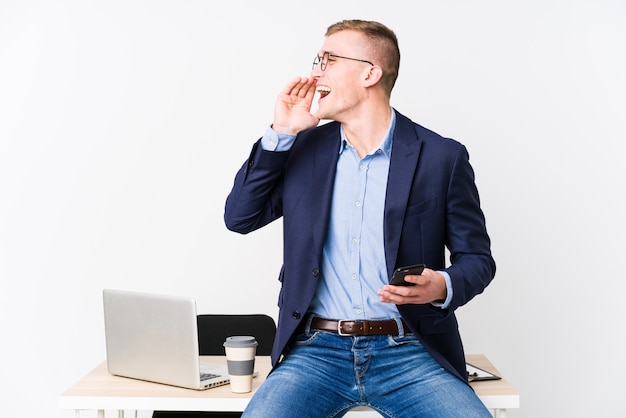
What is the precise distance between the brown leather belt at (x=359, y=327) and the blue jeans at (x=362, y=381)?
2 centimetres

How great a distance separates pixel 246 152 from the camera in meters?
4.77

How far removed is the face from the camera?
10.2 ft

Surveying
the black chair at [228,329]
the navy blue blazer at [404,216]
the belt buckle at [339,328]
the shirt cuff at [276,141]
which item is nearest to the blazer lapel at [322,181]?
the navy blue blazer at [404,216]

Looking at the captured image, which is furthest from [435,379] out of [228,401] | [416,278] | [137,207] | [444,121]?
[137,207]

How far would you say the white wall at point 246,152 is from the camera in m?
4.68

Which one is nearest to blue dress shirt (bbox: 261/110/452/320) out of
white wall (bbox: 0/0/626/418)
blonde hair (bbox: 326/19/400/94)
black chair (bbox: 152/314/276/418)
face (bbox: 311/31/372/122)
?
face (bbox: 311/31/372/122)

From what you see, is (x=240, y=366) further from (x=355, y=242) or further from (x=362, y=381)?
(x=355, y=242)

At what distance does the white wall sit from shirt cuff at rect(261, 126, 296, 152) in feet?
5.84

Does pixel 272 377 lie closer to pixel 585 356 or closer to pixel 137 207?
pixel 137 207

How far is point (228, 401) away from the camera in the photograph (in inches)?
107

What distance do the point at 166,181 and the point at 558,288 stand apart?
7.14 feet

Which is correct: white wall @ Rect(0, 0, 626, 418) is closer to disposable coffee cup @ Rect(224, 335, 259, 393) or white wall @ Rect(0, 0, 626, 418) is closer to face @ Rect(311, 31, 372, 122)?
face @ Rect(311, 31, 372, 122)

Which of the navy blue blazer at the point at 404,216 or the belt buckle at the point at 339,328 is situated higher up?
the navy blue blazer at the point at 404,216

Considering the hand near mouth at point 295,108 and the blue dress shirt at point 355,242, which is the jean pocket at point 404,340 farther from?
the hand near mouth at point 295,108
